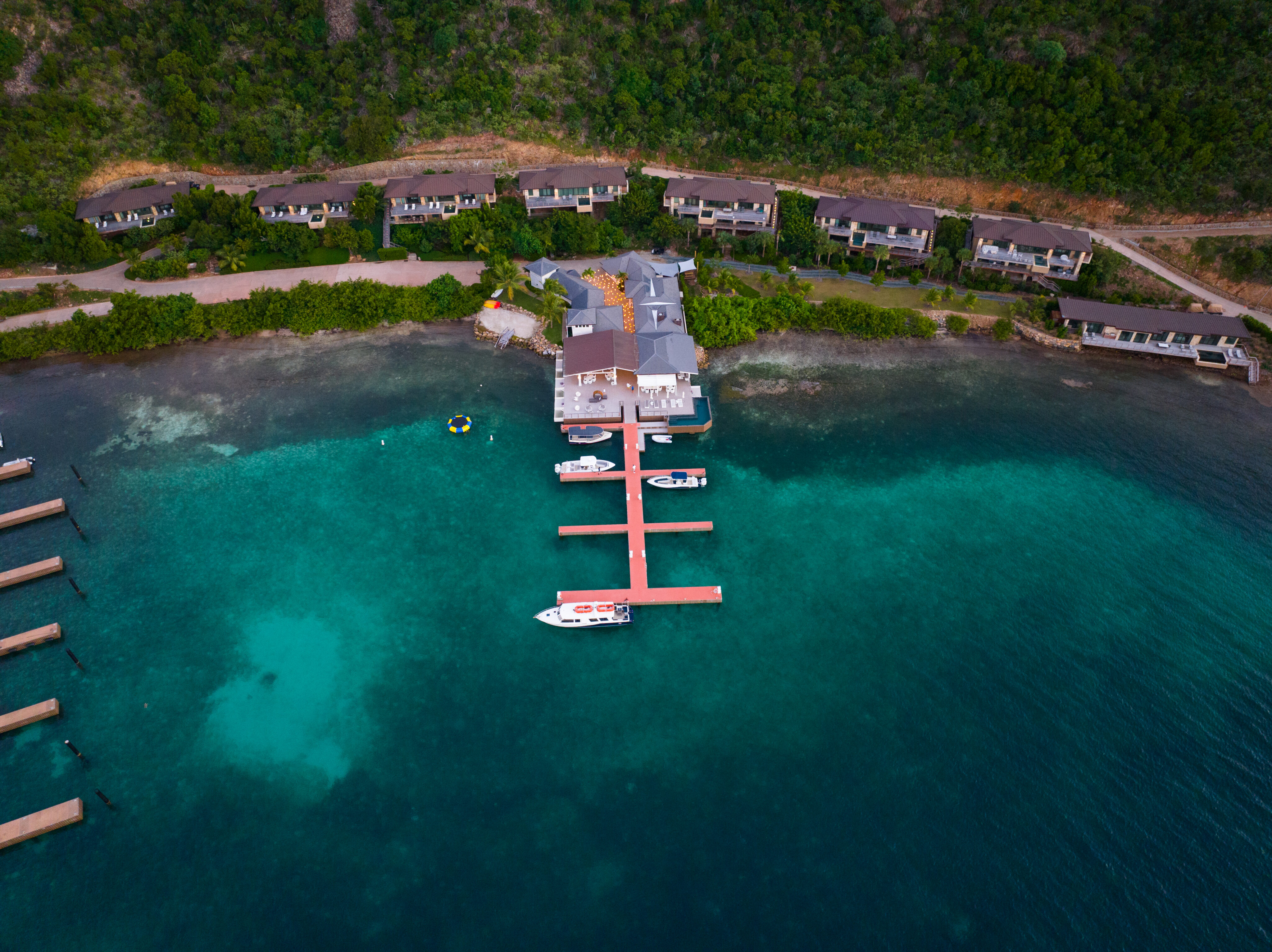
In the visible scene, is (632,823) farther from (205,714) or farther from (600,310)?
(600,310)

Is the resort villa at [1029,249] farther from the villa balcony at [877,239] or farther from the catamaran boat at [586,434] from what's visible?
the catamaran boat at [586,434]

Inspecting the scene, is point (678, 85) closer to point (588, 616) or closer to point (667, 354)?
point (667, 354)

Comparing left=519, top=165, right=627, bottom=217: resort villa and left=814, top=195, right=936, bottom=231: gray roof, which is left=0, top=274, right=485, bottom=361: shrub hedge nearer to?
left=519, top=165, right=627, bottom=217: resort villa

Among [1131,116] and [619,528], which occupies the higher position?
[1131,116]

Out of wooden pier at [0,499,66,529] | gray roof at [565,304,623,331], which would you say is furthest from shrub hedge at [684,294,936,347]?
wooden pier at [0,499,66,529]

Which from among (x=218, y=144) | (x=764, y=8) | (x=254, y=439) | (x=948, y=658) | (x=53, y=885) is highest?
(x=764, y=8)

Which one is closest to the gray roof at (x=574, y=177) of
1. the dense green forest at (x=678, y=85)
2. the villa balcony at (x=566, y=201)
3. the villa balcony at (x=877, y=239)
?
the villa balcony at (x=566, y=201)

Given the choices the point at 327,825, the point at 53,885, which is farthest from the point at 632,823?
the point at 53,885
